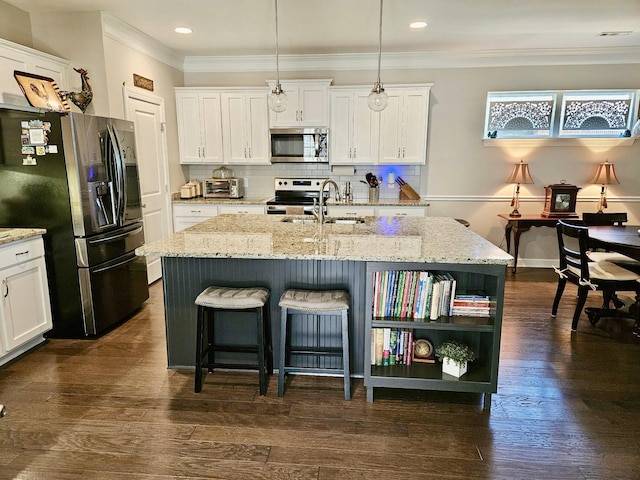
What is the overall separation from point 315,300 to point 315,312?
0.07m

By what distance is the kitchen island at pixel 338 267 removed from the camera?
222 centimetres

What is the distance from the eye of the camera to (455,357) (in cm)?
232

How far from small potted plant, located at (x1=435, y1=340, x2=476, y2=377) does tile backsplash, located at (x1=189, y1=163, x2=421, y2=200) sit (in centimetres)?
323

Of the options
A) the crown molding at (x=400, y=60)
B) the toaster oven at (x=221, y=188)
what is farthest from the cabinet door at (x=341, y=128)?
the toaster oven at (x=221, y=188)

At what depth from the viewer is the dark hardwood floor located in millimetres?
1873

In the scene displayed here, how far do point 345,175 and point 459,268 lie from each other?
3381 mm

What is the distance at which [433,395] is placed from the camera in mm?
2457

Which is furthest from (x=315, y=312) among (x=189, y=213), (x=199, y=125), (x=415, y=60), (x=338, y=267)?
(x=415, y=60)

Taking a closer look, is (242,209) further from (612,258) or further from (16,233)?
(612,258)

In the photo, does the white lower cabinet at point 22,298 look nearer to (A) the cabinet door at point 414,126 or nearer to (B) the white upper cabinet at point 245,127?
(B) the white upper cabinet at point 245,127

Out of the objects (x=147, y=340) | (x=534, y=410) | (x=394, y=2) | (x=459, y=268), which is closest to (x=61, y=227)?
(x=147, y=340)

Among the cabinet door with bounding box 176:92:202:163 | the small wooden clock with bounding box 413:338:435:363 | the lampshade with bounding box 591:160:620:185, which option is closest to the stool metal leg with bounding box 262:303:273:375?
the small wooden clock with bounding box 413:338:435:363

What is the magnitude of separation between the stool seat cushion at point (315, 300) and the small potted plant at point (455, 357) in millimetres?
629

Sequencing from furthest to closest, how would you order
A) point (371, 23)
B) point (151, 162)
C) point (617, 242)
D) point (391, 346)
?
point (151, 162) < point (371, 23) < point (617, 242) < point (391, 346)
